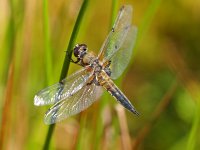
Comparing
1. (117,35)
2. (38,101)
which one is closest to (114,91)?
(117,35)

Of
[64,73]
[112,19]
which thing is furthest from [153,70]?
[64,73]

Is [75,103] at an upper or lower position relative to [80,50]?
lower

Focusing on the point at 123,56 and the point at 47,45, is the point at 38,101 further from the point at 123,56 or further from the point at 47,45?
the point at 123,56

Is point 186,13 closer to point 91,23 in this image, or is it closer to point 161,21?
point 161,21

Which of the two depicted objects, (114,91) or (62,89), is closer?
(62,89)

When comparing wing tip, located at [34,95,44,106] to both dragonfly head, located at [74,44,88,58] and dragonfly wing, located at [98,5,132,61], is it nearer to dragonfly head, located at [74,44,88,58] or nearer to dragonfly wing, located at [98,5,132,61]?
dragonfly head, located at [74,44,88,58]

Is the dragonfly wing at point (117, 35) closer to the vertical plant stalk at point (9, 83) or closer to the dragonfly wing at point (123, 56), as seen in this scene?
the dragonfly wing at point (123, 56)

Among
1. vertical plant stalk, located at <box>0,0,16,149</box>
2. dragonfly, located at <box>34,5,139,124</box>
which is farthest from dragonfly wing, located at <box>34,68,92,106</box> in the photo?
vertical plant stalk, located at <box>0,0,16,149</box>
